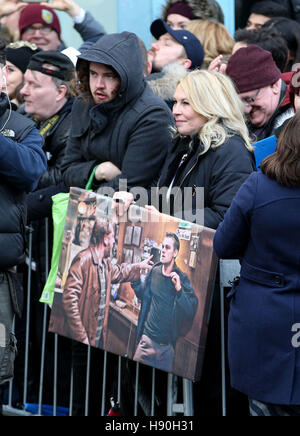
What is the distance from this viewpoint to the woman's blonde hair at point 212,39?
20.8 ft

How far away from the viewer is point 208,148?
4375 mm

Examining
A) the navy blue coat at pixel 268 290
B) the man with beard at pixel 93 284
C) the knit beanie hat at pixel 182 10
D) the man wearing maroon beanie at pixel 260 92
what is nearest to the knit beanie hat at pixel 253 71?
the man wearing maroon beanie at pixel 260 92

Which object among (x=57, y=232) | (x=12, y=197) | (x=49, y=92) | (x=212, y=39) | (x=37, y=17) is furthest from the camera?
(x=37, y=17)

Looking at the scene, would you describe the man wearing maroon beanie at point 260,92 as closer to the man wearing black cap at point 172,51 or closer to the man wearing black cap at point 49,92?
the man wearing black cap at point 172,51

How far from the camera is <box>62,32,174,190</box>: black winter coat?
4754 millimetres

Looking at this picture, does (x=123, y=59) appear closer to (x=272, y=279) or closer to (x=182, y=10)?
(x=272, y=279)

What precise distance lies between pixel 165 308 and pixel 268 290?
0.68 metres

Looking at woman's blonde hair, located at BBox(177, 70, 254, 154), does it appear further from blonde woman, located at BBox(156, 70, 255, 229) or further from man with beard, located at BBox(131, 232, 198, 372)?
man with beard, located at BBox(131, 232, 198, 372)

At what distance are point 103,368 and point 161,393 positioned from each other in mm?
593

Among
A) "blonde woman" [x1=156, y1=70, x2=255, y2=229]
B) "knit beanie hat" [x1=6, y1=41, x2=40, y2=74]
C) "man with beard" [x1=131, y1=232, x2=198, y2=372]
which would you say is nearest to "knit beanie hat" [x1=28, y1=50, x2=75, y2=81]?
"knit beanie hat" [x1=6, y1=41, x2=40, y2=74]

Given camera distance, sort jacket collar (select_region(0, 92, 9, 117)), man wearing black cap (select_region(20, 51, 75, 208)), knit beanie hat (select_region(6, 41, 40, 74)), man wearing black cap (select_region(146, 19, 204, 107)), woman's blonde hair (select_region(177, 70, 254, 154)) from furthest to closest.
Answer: knit beanie hat (select_region(6, 41, 40, 74))
man wearing black cap (select_region(146, 19, 204, 107))
man wearing black cap (select_region(20, 51, 75, 208))
woman's blonde hair (select_region(177, 70, 254, 154))
jacket collar (select_region(0, 92, 9, 117))

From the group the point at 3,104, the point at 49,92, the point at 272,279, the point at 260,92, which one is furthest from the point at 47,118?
the point at 272,279

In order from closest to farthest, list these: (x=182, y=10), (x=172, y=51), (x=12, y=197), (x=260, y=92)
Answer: (x=12, y=197), (x=260, y=92), (x=172, y=51), (x=182, y=10)

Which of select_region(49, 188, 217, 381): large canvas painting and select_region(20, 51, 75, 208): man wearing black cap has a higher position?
select_region(20, 51, 75, 208): man wearing black cap
